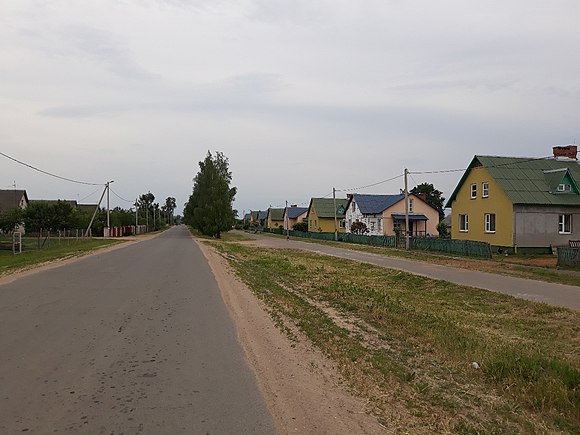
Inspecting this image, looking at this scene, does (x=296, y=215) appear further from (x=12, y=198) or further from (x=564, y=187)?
(x=564, y=187)

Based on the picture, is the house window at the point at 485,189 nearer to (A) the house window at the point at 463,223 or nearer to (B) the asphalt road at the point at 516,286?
(A) the house window at the point at 463,223

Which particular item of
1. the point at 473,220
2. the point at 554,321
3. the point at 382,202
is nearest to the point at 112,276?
the point at 554,321

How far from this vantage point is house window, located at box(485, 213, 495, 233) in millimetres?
36688

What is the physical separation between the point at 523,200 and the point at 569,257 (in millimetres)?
10260

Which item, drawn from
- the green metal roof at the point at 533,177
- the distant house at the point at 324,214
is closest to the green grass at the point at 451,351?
the green metal roof at the point at 533,177

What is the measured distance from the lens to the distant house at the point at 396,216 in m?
63.9

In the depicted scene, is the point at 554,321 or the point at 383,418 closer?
the point at 383,418

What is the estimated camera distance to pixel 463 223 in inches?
1628

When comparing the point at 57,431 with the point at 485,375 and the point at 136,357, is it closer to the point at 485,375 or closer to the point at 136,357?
the point at 136,357

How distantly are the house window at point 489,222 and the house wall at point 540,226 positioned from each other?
103 inches

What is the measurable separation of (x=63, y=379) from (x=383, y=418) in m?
3.72

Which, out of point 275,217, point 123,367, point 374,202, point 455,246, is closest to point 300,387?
point 123,367

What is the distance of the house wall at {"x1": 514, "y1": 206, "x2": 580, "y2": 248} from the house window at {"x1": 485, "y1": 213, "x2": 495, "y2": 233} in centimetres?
261

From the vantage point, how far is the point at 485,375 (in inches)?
278
